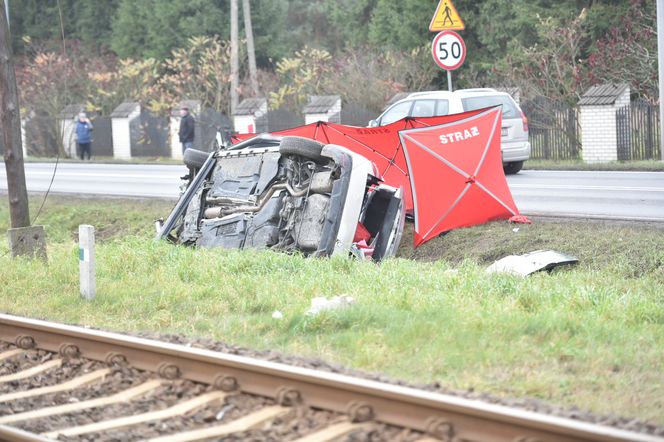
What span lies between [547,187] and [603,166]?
5066mm

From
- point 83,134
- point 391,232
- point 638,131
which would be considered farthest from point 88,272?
point 83,134

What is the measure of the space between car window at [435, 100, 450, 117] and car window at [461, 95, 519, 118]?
0.37m

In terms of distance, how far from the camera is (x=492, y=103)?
70.9 ft

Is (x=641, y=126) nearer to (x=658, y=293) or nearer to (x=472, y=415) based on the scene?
(x=658, y=293)

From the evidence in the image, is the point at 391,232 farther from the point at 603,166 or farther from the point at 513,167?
the point at 603,166

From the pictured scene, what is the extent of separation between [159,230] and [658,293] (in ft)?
22.9

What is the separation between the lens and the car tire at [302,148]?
1199 centimetres

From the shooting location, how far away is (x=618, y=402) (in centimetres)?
564

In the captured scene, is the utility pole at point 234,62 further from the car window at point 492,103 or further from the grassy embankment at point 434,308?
the grassy embankment at point 434,308

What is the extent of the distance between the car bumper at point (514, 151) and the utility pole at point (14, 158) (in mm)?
11507

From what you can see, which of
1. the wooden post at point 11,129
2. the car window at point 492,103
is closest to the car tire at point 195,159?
the wooden post at point 11,129

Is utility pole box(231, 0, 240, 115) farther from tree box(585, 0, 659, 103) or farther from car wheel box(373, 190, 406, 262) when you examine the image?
car wheel box(373, 190, 406, 262)

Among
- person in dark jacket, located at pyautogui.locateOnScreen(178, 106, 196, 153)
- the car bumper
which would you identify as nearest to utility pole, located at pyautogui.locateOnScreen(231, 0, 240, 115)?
person in dark jacket, located at pyautogui.locateOnScreen(178, 106, 196, 153)

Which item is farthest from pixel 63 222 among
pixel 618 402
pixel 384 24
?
pixel 384 24
